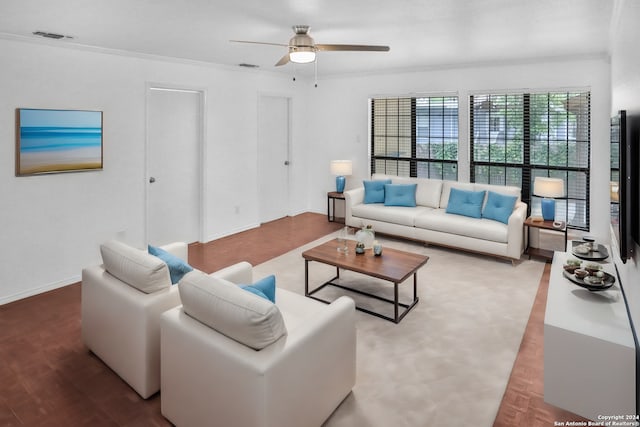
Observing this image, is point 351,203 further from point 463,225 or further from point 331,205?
point 463,225

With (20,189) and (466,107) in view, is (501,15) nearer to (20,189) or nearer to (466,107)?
(466,107)

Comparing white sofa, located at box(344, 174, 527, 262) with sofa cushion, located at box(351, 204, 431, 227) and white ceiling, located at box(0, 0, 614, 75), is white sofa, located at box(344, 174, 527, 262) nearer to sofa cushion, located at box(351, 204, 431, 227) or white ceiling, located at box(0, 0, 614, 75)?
sofa cushion, located at box(351, 204, 431, 227)

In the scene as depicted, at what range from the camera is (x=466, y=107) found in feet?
20.0

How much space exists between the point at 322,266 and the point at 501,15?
3099 millimetres

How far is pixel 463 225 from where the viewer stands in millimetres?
5223

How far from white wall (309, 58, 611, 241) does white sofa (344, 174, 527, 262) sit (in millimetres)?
605

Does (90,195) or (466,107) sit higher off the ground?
(466,107)

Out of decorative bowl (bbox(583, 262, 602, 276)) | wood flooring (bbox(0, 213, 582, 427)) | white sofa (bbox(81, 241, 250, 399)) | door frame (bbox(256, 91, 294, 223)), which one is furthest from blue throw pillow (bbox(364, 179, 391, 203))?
white sofa (bbox(81, 241, 250, 399))

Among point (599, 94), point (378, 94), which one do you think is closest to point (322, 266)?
point (378, 94)

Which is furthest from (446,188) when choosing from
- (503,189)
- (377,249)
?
(377,249)

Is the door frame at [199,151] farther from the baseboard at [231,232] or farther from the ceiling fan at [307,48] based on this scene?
the ceiling fan at [307,48]

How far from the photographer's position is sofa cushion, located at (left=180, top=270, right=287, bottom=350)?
1903 mm

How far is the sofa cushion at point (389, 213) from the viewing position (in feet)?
18.9

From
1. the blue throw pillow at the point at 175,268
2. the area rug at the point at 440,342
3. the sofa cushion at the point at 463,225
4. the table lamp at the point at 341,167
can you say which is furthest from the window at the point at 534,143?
the blue throw pillow at the point at 175,268
